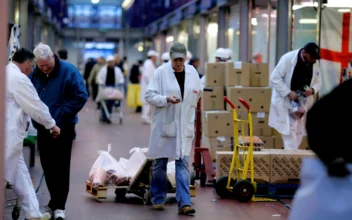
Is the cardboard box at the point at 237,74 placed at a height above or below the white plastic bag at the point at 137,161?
above

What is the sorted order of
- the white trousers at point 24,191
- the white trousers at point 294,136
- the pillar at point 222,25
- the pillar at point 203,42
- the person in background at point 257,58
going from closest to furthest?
1. the white trousers at point 24,191
2. the white trousers at point 294,136
3. the person in background at point 257,58
4. the pillar at point 222,25
5. the pillar at point 203,42

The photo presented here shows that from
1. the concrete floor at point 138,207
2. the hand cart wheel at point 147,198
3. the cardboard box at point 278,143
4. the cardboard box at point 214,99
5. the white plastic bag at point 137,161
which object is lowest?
the concrete floor at point 138,207

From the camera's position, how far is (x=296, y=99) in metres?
11.7

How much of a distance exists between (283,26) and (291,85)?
4506mm

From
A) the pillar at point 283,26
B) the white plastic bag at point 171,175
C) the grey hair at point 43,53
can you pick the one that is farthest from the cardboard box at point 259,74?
the grey hair at point 43,53

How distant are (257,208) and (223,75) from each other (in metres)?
4.43

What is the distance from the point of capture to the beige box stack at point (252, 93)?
1320 centimetres

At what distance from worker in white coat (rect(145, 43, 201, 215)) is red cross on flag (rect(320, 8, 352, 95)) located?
5.15 m

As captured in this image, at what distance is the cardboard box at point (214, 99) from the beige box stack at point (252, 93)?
0.61 ft

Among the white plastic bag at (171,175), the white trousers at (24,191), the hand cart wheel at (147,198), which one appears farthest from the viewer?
the white plastic bag at (171,175)

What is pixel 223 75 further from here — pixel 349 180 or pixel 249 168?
pixel 349 180

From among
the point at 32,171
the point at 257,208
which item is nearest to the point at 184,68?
the point at 257,208

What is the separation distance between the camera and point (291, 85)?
38.6ft

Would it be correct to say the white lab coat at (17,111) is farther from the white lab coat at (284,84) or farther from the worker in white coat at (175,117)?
the white lab coat at (284,84)
